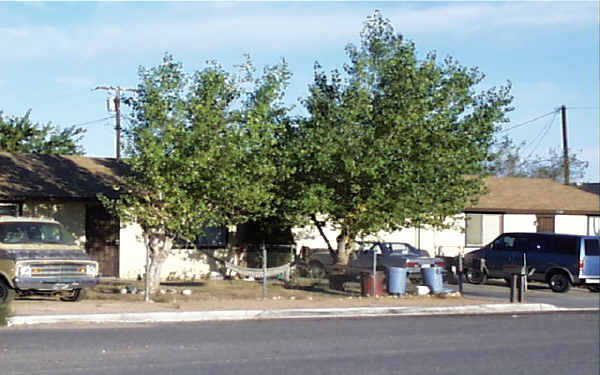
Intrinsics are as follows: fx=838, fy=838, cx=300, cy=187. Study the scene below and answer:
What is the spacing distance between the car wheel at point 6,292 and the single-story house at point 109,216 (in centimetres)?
665

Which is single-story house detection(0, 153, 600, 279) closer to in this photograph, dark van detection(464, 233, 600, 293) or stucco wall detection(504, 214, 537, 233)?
stucco wall detection(504, 214, 537, 233)

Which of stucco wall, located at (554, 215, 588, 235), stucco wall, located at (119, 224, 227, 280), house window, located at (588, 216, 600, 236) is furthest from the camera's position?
house window, located at (588, 216, 600, 236)

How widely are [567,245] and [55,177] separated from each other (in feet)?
53.0

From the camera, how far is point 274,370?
10.5m

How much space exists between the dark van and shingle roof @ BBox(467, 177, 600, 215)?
5.00 meters

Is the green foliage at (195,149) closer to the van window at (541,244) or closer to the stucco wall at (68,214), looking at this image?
the stucco wall at (68,214)

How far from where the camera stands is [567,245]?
26.0 meters

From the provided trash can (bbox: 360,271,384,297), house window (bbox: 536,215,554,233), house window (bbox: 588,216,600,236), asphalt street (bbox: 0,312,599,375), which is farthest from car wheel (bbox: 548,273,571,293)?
house window (bbox: 588,216,600,236)

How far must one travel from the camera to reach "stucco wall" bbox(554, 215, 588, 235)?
3550cm

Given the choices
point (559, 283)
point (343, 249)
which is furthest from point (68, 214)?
point (559, 283)

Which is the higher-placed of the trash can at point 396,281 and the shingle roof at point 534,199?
the shingle roof at point 534,199

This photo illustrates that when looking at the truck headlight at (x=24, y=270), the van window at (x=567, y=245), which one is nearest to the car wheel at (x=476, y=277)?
the van window at (x=567, y=245)

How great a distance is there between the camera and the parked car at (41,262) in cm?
1777

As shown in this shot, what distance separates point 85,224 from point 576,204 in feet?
68.5
